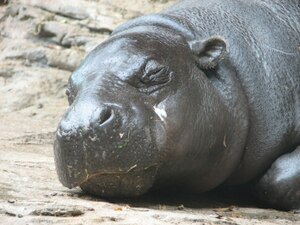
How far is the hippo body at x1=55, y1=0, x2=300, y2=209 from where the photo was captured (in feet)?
12.8

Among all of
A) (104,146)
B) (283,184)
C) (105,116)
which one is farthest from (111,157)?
(283,184)

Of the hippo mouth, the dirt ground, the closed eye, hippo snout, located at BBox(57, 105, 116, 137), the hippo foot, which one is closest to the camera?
the dirt ground

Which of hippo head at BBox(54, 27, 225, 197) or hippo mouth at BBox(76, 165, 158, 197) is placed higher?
hippo head at BBox(54, 27, 225, 197)

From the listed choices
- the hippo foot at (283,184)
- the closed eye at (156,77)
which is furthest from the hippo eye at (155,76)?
the hippo foot at (283,184)

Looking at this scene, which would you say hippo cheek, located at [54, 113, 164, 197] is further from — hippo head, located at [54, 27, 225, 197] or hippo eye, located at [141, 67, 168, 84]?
hippo eye, located at [141, 67, 168, 84]

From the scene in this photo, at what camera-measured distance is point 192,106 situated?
4.16m

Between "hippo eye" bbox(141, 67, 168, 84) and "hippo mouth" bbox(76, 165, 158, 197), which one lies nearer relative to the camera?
"hippo mouth" bbox(76, 165, 158, 197)

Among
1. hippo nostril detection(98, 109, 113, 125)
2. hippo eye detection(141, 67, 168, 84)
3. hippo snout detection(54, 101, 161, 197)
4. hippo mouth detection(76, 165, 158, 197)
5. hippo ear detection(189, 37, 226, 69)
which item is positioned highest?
hippo ear detection(189, 37, 226, 69)

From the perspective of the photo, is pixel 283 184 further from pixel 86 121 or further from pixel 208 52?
pixel 86 121

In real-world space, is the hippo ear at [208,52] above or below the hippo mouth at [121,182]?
above

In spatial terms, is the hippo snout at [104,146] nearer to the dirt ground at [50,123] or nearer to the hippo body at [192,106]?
the hippo body at [192,106]

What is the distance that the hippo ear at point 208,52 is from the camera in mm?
4363

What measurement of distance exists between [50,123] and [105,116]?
3.21 metres

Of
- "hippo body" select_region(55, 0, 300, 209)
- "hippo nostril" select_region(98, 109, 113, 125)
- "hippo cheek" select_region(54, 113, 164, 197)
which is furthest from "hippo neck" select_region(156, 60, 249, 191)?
"hippo nostril" select_region(98, 109, 113, 125)
